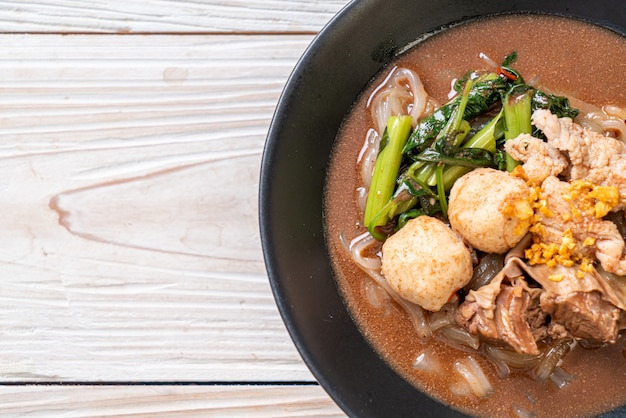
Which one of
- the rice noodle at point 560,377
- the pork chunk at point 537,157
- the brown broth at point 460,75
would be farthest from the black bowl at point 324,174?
the pork chunk at point 537,157

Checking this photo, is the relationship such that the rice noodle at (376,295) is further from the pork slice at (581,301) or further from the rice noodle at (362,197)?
the pork slice at (581,301)

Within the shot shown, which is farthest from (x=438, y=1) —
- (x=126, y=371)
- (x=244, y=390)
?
(x=126, y=371)

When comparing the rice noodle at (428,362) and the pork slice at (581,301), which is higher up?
the pork slice at (581,301)

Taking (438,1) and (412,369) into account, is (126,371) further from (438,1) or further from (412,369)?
(438,1)

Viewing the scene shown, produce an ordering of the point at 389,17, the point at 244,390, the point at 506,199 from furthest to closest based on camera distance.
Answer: the point at 244,390
the point at 389,17
the point at 506,199

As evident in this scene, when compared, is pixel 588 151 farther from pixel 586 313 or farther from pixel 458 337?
pixel 458 337
